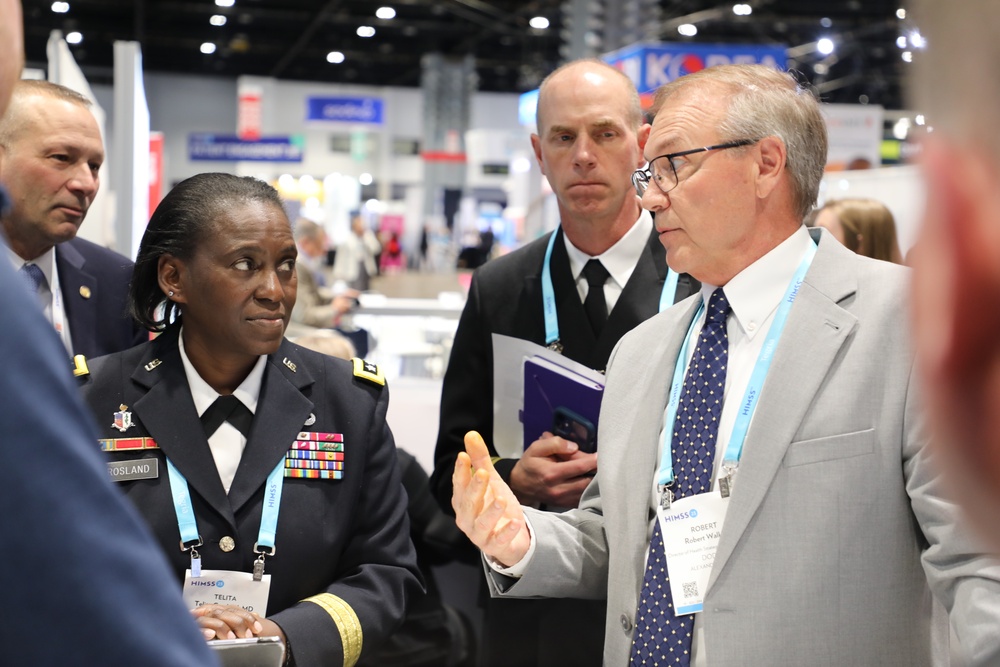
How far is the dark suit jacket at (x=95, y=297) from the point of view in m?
2.67

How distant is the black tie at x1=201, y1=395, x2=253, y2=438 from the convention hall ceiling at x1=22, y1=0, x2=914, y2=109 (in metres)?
20.5

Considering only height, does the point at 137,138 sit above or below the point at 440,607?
above

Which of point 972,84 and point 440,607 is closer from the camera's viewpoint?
point 972,84

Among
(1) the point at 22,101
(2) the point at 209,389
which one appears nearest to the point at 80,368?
(2) the point at 209,389

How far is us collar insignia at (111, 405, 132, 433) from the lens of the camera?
2.05 metres

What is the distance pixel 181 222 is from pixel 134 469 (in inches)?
21.1

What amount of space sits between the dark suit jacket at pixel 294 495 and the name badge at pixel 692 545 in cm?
62

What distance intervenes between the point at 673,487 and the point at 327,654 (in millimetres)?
734

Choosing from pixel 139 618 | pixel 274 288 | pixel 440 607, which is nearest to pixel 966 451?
pixel 139 618

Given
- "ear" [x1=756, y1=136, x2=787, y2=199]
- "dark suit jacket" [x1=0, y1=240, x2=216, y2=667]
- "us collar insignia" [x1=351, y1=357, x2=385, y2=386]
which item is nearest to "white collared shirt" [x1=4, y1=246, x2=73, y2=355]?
"us collar insignia" [x1=351, y1=357, x2=385, y2=386]

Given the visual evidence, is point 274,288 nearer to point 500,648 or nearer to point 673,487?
point 673,487

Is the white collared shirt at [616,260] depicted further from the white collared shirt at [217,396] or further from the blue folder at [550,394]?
the white collared shirt at [217,396]

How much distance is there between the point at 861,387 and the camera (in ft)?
5.66

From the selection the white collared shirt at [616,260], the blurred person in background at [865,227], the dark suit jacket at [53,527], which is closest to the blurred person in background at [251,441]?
the white collared shirt at [616,260]
